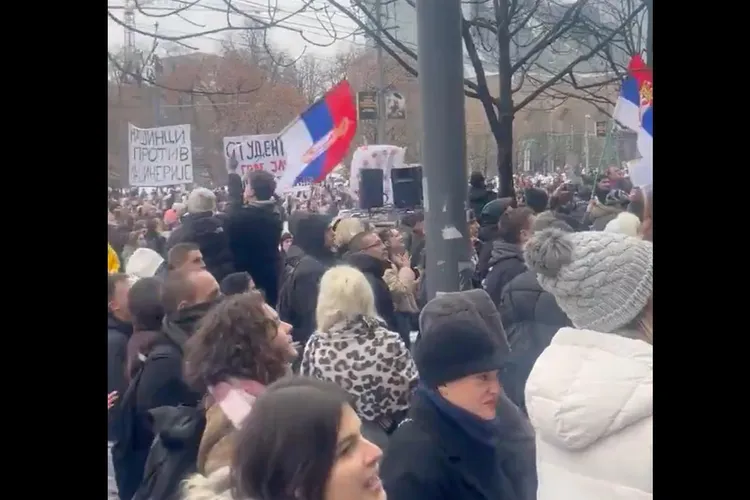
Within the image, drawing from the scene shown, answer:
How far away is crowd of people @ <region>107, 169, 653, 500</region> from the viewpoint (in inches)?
86.8

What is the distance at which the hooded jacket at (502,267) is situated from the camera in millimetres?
5465

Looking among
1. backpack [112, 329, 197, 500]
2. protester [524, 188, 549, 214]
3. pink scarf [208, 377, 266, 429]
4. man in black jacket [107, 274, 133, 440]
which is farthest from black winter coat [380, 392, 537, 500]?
protester [524, 188, 549, 214]

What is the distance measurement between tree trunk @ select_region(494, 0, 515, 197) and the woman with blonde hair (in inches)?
224

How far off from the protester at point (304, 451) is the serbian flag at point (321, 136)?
6.04 meters

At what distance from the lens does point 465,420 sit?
2975 mm

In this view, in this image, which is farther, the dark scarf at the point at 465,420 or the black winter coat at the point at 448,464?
the dark scarf at the point at 465,420

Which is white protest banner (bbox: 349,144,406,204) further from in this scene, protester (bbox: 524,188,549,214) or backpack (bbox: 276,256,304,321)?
backpack (bbox: 276,256,304,321)

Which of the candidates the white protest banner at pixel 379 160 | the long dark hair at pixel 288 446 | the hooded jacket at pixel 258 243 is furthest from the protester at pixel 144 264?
the white protest banner at pixel 379 160

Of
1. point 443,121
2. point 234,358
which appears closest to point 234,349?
point 234,358

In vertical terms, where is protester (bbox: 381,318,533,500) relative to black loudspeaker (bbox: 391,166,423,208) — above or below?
below

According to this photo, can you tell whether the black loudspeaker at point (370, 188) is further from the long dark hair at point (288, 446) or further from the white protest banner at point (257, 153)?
the long dark hair at point (288, 446)
